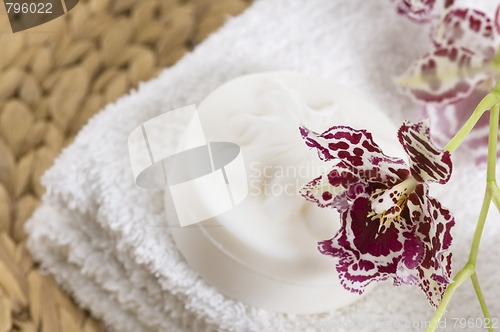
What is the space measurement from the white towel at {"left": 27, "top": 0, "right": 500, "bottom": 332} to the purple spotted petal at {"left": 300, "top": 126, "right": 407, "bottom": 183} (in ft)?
0.49

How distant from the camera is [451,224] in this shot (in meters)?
0.45

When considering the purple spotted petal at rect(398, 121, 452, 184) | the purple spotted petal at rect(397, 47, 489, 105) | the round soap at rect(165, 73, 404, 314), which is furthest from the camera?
the purple spotted petal at rect(397, 47, 489, 105)

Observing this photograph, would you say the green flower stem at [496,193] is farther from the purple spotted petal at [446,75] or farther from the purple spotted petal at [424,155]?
the purple spotted petal at [446,75]

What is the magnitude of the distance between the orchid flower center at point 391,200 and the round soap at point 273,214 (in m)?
0.08

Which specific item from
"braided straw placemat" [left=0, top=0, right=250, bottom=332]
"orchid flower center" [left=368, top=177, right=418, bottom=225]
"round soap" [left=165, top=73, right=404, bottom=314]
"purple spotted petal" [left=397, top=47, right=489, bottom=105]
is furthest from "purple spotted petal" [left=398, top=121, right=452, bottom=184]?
"braided straw placemat" [left=0, top=0, right=250, bottom=332]

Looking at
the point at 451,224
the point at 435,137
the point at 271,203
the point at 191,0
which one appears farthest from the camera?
the point at 191,0

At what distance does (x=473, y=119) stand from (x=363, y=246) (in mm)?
99

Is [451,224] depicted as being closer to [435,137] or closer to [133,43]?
[435,137]

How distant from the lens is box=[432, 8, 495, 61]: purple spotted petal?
66 centimetres

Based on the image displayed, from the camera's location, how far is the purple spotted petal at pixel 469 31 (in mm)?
661

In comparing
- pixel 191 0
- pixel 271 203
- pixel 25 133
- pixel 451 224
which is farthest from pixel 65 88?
pixel 451 224

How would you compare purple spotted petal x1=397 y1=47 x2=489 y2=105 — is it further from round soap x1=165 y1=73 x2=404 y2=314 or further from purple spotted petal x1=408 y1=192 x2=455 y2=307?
purple spotted petal x1=408 y1=192 x2=455 y2=307

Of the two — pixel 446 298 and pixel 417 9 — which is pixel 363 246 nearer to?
pixel 446 298

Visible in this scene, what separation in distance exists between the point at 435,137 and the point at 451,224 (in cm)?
24
